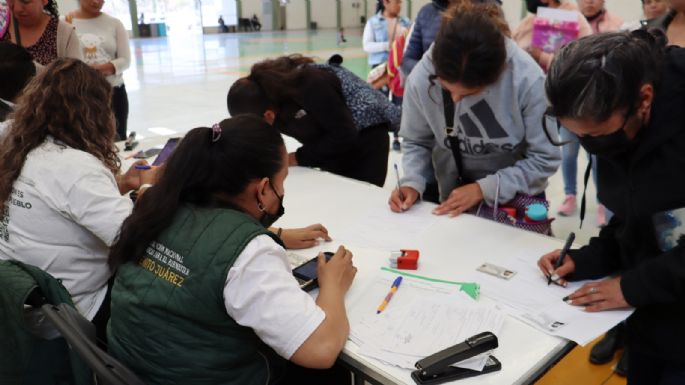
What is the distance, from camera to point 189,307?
3.44 ft

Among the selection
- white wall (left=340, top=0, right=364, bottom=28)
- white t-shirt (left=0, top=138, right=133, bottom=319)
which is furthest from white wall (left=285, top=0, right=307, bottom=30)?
white t-shirt (left=0, top=138, right=133, bottom=319)

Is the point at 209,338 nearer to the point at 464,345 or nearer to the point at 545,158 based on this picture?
the point at 464,345

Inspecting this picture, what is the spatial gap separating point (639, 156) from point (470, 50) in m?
0.62

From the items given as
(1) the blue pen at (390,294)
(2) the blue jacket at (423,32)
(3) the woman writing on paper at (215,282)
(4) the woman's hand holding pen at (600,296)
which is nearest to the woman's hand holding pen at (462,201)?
(1) the blue pen at (390,294)

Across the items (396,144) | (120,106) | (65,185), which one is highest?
(65,185)

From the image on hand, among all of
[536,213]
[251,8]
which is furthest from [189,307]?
[251,8]

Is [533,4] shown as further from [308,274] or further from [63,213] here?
[63,213]

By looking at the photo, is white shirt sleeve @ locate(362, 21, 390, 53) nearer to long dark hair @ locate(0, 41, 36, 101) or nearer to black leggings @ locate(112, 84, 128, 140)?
black leggings @ locate(112, 84, 128, 140)

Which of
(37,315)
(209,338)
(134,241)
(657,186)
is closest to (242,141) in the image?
(134,241)

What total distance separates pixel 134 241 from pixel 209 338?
0.25 meters

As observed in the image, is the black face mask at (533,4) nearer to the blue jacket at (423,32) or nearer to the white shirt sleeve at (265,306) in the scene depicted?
the blue jacket at (423,32)

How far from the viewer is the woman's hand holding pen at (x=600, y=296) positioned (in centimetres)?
118

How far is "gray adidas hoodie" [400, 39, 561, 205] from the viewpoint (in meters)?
1.74

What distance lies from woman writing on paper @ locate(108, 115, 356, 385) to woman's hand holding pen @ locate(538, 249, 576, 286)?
0.55 meters
